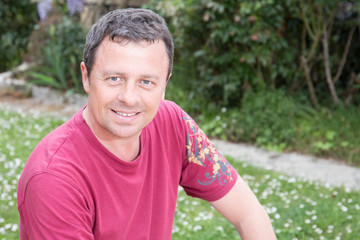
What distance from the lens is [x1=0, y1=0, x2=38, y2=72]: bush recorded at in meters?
9.65

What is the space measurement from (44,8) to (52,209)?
7.50 meters

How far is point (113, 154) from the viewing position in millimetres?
1565

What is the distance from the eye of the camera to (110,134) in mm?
1597

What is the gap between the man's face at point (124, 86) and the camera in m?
1.48

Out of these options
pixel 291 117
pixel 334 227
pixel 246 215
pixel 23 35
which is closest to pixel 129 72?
pixel 246 215

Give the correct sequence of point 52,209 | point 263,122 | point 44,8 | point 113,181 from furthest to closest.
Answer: point 44,8, point 263,122, point 113,181, point 52,209

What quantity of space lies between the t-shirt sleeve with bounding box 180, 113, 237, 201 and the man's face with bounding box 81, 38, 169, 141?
316 millimetres

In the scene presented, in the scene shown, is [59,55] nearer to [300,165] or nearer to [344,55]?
[344,55]

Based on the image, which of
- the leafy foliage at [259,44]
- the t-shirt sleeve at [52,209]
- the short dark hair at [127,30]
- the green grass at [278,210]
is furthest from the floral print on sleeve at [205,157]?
the leafy foliage at [259,44]

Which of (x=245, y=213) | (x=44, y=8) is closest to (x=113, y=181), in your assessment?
(x=245, y=213)

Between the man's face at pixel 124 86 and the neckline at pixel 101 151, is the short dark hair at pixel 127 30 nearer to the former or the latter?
the man's face at pixel 124 86

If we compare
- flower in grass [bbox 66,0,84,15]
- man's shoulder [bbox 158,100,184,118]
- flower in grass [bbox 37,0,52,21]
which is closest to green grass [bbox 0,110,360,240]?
man's shoulder [bbox 158,100,184,118]

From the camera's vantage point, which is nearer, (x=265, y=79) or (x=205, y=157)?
(x=205, y=157)

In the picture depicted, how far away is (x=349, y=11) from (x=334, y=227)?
9.58 ft
